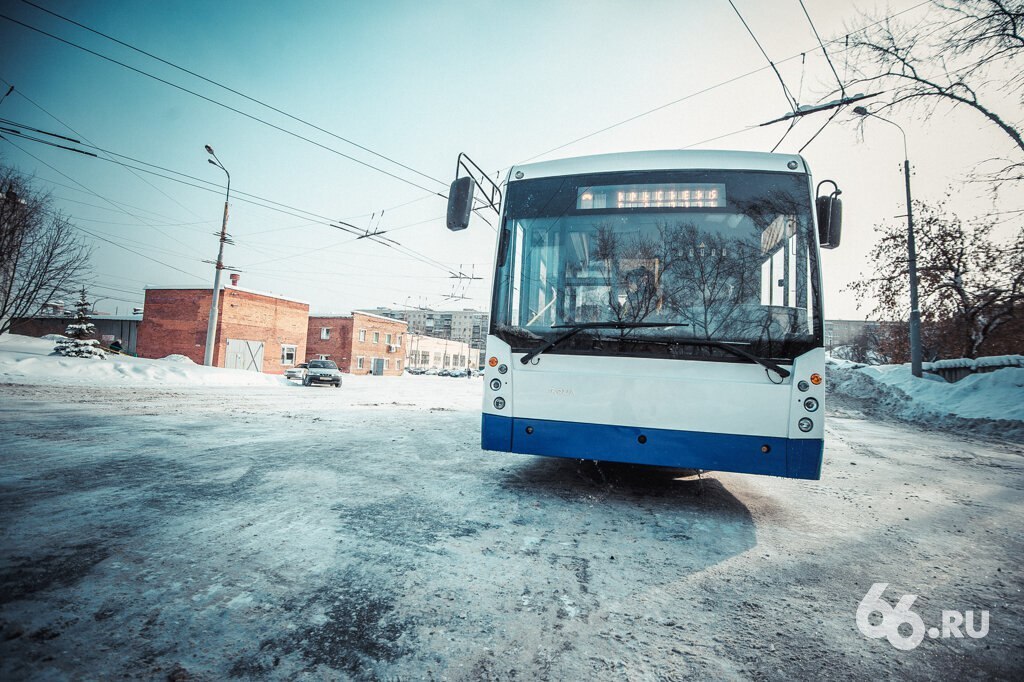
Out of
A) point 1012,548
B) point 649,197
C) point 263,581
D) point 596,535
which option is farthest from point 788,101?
point 263,581

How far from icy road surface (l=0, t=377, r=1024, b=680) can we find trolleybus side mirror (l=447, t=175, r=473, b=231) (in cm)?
295

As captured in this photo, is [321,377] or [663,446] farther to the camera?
[321,377]

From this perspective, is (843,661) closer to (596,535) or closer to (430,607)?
(596,535)

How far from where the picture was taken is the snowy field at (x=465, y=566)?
1834 mm

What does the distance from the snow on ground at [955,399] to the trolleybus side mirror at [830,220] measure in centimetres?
1177

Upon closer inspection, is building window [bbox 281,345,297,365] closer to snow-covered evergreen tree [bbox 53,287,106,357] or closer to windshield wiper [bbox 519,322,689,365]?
snow-covered evergreen tree [bbox 53,287,106,357]

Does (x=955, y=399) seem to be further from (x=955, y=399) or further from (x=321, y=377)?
(x=321, y=377)

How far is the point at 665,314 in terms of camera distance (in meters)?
3.87

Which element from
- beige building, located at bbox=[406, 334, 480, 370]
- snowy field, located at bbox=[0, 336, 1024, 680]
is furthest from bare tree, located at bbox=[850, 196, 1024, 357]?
beige building, located at bbox=[406, 334, 480, 370]

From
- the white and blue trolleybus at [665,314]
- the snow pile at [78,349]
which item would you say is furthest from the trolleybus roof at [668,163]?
the snow pile at [78,349]

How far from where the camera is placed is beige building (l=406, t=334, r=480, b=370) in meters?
69.1

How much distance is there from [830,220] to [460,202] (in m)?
3.87

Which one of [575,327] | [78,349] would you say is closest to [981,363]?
[575,327]

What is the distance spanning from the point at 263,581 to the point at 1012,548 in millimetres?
5718
